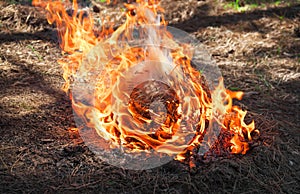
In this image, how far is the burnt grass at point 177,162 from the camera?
7.61 feet

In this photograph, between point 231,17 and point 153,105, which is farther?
point 231,17

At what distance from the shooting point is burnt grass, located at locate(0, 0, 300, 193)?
7.61ft

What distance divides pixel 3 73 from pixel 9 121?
99 centimetres

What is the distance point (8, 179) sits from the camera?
7.49ft

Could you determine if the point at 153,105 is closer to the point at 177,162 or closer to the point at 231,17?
the point at 177,162

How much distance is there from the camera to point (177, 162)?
242 cm

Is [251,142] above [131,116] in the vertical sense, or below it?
below

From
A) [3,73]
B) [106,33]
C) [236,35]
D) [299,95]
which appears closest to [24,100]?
[3,73]

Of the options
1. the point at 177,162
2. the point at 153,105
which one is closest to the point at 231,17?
the point at 153,105

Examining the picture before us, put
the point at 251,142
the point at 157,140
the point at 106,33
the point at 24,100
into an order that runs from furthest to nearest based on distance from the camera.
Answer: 1. the point at 106,33
2. the point at 24,100
3. the point at 251,142
4. the point at 157,140

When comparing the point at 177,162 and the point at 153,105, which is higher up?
the point at 153,105

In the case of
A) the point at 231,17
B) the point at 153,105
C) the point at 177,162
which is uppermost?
the point at 231,17

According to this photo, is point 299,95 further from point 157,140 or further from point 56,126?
point 56,126

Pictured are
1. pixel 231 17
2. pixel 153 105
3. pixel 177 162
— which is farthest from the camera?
pixel 231 17
